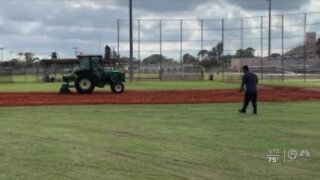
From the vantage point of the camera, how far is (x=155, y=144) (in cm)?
1300

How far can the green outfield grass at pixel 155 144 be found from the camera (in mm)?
9992

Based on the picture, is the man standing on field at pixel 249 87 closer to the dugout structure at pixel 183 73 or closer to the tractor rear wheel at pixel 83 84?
the tractor rear wheel at pixel 83 84

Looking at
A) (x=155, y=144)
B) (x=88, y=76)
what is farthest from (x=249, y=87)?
(x=88, y=76)

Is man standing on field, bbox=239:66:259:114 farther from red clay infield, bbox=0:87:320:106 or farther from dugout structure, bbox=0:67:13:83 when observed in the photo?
dugout structure, bbox=0:67:13:83

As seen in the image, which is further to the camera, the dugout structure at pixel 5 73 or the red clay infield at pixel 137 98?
the dugout structure at pixel 5 73

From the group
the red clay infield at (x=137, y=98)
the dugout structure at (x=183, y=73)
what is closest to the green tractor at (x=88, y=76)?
the red clay infield at (x=137, y=98)

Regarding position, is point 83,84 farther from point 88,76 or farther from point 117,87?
point 117,87

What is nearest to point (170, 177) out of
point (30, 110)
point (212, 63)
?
point (30, 110)

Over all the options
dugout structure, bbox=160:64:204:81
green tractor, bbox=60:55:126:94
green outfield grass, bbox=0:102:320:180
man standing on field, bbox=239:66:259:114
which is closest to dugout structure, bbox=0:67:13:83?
dugout structure, bbox=160:64:204:81

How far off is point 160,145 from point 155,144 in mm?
188

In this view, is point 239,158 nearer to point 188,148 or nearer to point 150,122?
point 188,148

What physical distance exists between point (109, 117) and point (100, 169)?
9.51m

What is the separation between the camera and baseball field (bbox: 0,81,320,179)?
10008 mm

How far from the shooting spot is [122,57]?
73.4 m
